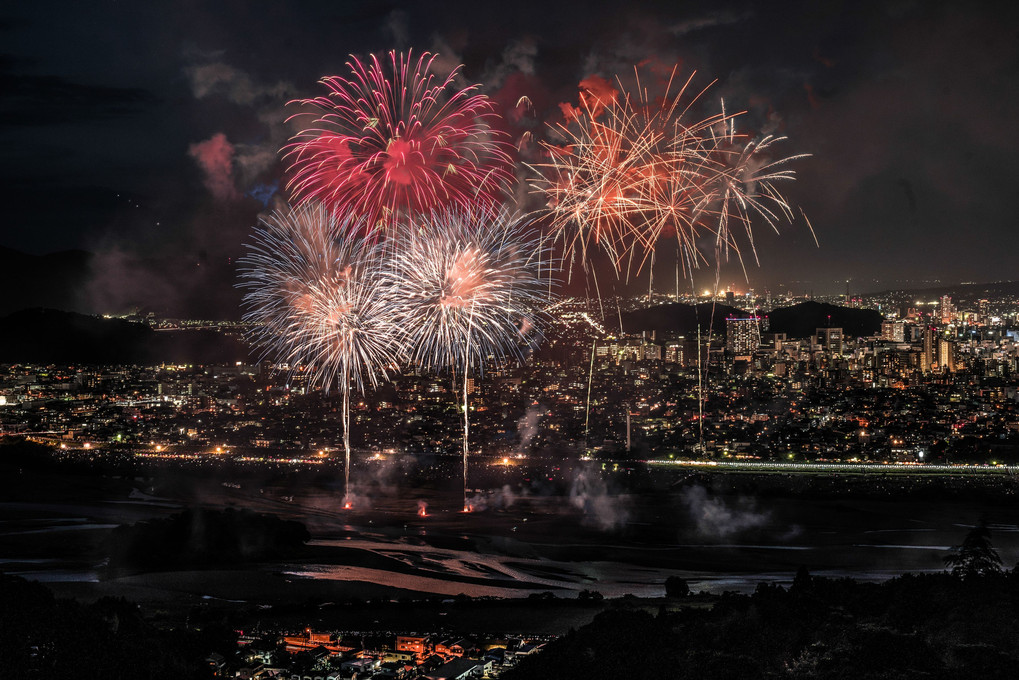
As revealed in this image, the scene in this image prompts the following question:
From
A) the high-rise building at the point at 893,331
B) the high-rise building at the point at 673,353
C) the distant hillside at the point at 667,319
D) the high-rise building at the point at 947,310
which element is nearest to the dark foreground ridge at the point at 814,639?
the high-rise building at the point at 673,353

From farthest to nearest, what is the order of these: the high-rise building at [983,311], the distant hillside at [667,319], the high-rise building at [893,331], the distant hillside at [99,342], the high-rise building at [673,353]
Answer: the high-rise building at [983,311] → the high-rise building at [893,331] → the distant hillside at [667,319] → the high-rise building at [673,353] → the distant hillside at [99,342]

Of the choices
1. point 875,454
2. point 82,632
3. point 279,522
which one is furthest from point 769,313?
point 82,632

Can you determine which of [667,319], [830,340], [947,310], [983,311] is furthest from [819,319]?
[983,311]

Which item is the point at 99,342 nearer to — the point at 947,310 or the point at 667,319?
the point at 667,319

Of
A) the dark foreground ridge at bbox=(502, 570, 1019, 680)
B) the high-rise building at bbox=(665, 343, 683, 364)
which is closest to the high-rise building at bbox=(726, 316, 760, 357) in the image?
the high-rise building at bbox=(665, 343, 683, 364)

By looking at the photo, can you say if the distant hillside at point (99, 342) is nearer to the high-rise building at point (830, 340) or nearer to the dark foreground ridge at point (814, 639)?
the high-rise building at point (830, 340)

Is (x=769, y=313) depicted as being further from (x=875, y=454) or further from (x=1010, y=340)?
(x=875, y=454)
